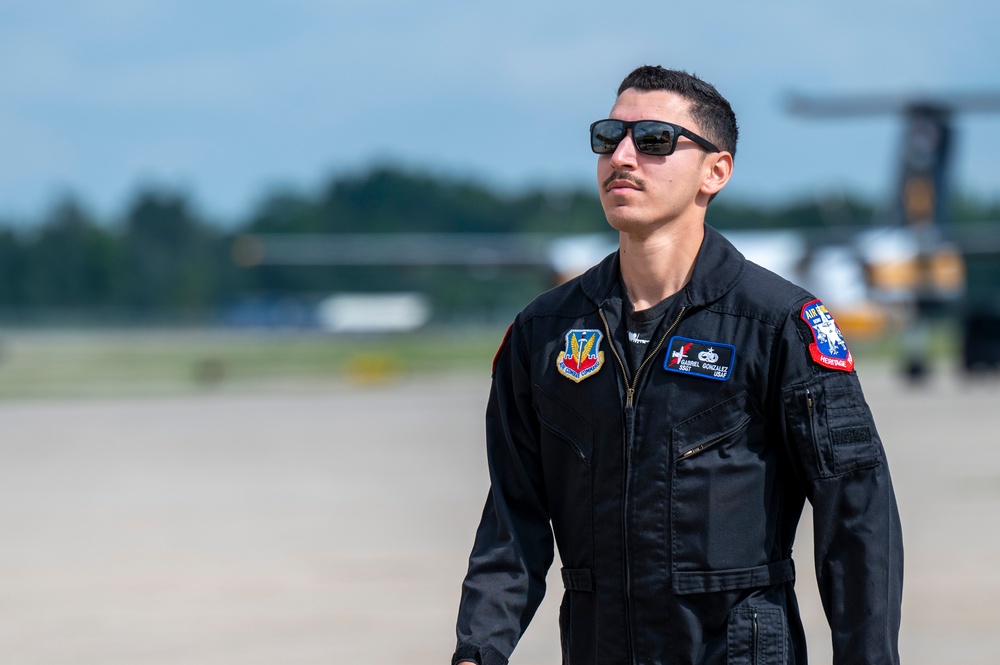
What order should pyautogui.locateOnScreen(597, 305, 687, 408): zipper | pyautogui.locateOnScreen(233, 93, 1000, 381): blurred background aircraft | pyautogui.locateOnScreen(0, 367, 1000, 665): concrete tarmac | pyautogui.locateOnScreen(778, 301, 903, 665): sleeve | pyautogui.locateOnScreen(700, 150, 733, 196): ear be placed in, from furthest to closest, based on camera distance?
pyautogui.locateOnScreen(233, 93, 1000, 381): blurred background aircraft, pyautogui.locateOnScreen(0, 367, 1000, 665): concrete tarmac, pyautogui.locateOnScreen(700, 150, 733, 196): ear, pyautogui.locateOnScreen(597, 305, 687, 408): zipper, pyautogui.locateOnScreen(778, 301, 903, 665): sleeve

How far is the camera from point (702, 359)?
8.36 ft

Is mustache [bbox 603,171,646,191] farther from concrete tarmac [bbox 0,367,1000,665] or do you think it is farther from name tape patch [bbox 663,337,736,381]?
concrete tarmac [bbox 0,367,1000,665]

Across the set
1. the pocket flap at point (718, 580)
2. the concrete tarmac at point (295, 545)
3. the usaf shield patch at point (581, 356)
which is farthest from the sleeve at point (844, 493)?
the concrete tarmac at point (295, 545)

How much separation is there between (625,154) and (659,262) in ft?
0.71

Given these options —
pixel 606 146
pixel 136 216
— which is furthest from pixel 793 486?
pixel 136 216

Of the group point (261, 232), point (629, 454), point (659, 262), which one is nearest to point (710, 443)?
point (629, 454)

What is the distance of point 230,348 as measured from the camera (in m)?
65.0

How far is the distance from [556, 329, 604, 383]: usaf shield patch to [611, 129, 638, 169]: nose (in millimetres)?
319

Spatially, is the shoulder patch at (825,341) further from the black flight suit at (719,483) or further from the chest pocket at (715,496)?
the chest pocket at (715,496)

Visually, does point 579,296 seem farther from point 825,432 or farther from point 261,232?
point 261,232

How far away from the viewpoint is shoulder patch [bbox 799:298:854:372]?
253 centimetres

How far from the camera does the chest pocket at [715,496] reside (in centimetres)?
253

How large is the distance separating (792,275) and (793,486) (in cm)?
3608

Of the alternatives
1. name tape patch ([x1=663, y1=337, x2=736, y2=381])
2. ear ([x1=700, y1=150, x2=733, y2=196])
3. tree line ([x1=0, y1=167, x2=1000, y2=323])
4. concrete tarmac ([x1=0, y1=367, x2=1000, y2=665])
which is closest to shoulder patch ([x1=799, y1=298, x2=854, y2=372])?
name tape patch ([x1=663, y1=337, x2=736, y2=381])
